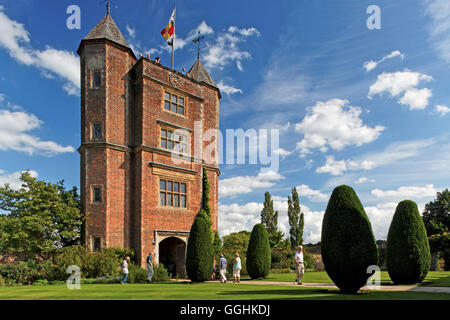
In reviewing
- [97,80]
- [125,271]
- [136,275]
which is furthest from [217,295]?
[97,80]

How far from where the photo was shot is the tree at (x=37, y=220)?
59.4ft

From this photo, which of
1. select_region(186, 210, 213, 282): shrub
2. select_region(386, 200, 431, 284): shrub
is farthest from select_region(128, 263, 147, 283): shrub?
select_region(386, 200, 431, 284): shrub

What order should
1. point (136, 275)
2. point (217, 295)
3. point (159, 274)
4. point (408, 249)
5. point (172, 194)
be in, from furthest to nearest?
point (172, 194), point (159, 274), point (136, 275), point (408, 249), point (217, 295)

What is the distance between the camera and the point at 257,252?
2073 centimetres

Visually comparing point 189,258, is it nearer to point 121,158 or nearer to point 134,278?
point 134,278

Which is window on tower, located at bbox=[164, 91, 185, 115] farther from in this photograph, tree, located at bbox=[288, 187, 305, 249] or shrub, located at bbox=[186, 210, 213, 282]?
tree, located at bbox=[288, 187, 305, 249]

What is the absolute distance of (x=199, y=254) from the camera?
52.1ft

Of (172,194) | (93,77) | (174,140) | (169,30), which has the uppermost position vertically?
(169,30)

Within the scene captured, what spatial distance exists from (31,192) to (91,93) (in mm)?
7089

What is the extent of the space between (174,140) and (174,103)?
2.83 m

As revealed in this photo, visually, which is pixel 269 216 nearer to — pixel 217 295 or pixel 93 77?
pixel 93 77
